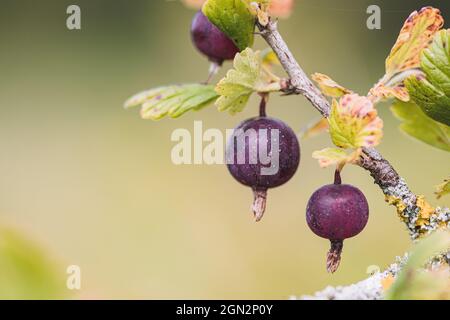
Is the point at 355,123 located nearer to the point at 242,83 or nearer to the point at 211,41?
the point at 242,83

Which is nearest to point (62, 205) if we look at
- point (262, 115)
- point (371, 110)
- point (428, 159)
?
point (428, 159)

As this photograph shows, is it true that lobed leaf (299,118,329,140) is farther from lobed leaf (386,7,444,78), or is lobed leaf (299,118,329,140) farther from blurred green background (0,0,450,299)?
blurred green background (0,0,450,299)

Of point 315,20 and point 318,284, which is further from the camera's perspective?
point 315,20

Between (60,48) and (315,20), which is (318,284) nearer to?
(315,20)

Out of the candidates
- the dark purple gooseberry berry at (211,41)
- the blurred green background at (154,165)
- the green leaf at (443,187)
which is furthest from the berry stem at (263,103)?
the blurred green background at (154,165)

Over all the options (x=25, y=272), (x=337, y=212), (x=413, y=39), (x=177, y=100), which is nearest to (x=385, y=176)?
(x=337, y=212)

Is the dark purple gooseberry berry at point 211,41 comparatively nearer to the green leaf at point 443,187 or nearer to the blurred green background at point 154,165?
the green leaf at point 443,187
